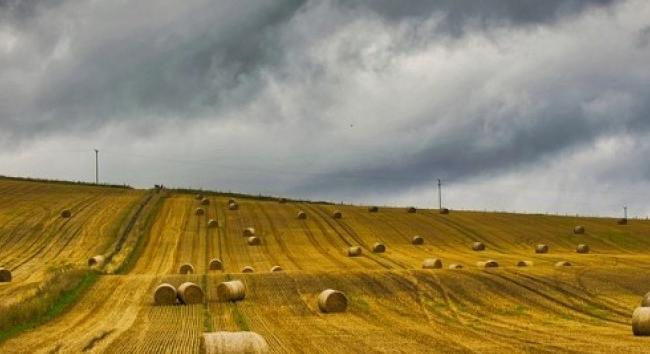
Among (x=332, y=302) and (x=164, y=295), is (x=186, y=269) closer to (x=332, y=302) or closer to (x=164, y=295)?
(x=164, y=295)

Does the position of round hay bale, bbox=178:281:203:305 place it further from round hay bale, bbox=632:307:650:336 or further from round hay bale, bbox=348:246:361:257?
round hay bale, bbox=348:246:361:257

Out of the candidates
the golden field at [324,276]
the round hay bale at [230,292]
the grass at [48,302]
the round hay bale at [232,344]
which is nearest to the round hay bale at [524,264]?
the golden field at [324,276]

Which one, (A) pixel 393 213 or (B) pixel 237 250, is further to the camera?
(A) pixel 393 213

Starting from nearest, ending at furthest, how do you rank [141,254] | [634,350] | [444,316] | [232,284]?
1. [634,350]
2. [444,316]
3. [232,284]
4. [141,254]

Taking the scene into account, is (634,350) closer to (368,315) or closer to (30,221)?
(368,315)

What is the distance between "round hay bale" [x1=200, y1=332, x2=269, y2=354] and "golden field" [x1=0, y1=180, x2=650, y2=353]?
276 centimetres

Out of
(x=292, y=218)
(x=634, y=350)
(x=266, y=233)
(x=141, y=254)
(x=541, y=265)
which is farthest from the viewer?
(x=292, y=218)

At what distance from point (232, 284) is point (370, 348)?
53.0 ft

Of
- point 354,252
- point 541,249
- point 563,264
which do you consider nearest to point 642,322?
point 563,264

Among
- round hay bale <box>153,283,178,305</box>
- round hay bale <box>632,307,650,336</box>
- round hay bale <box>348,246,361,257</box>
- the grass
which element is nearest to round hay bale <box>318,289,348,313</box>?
round hay bale <box>153,283,178,305</box>

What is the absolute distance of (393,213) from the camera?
302ft

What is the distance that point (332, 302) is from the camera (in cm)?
3772

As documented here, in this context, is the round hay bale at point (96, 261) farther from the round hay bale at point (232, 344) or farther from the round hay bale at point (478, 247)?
the round hay bale at point (232, 344)

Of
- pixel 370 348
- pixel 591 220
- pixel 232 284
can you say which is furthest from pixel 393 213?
pixel 370 348
